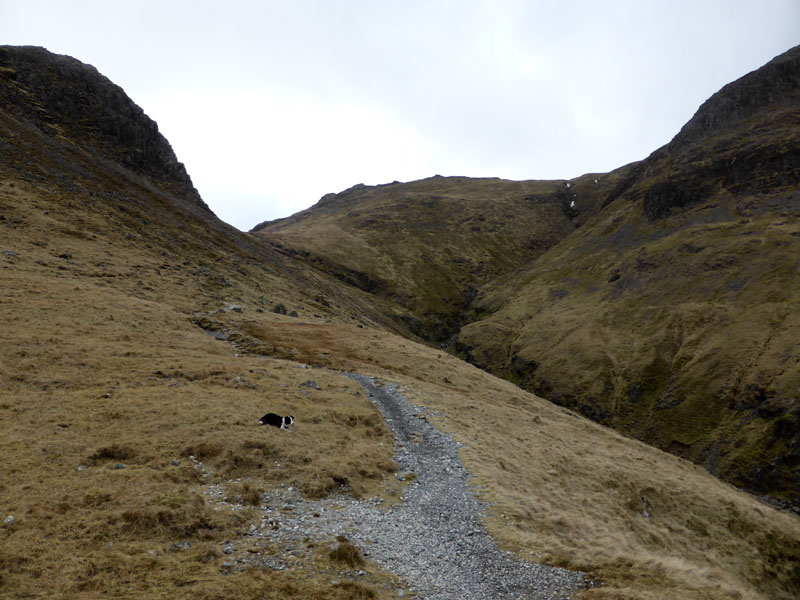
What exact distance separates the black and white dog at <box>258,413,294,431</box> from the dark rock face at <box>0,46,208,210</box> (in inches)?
3460

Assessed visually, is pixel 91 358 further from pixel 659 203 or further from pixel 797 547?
pixel 659 203

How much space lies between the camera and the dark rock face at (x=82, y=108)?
84.1m

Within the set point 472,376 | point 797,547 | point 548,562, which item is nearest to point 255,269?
point 472,376

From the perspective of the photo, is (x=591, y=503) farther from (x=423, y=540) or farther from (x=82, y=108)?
(x=82, y=108)

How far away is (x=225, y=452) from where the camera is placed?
19.6 meters

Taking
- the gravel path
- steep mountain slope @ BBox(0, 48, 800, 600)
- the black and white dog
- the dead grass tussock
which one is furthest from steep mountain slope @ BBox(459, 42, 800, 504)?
the black and white dog

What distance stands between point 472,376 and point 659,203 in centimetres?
12731

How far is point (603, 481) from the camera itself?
31281 millimetres

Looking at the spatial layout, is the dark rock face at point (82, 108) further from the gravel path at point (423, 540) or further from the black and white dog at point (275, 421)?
the gravel path at point (423, 540)

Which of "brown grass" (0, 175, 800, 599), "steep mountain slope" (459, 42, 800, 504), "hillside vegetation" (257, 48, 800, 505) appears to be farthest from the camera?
"hillside vegetation" (257, 48, 800, 505)

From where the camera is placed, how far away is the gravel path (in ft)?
45.2

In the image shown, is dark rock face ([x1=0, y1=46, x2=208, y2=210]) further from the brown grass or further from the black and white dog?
the black and white dog

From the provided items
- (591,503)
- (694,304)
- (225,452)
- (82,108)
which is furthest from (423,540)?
(82,108)

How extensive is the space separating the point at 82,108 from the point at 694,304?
138 m
